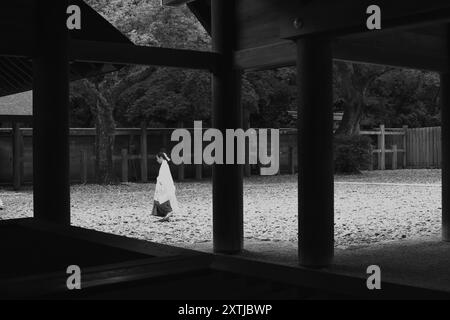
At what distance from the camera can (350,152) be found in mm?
23828

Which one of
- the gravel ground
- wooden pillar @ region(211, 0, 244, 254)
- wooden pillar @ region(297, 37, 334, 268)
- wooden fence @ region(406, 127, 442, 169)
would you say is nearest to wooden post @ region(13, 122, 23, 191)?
the gravel ground

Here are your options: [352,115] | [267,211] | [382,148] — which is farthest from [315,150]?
[382,148]

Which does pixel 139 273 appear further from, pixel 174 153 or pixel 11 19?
pixel 174 153

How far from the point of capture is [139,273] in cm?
314

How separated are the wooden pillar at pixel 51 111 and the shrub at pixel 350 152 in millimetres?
18320

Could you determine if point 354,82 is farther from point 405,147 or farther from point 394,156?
point 405,147

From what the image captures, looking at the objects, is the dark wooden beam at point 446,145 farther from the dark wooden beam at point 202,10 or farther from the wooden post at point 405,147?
the wooden post at point 405,147

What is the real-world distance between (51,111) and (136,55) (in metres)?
1.17

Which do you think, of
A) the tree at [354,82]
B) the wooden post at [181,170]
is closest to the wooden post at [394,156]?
the tree at [354,82]

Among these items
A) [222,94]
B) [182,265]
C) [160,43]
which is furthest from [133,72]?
[182,265]

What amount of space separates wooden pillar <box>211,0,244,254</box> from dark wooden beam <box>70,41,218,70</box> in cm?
21

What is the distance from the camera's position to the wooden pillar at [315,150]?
6.25m

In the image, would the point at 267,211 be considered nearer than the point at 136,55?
No

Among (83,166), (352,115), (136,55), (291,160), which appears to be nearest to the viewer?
(136,55)
